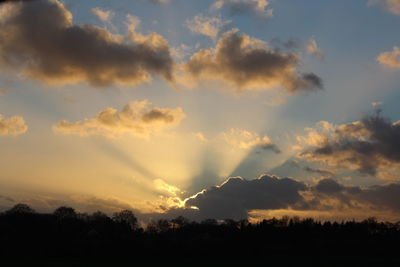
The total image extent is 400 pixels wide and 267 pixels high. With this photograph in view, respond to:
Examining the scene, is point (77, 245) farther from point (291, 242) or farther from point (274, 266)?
point (291, 242)

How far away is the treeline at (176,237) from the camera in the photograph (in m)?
86.6

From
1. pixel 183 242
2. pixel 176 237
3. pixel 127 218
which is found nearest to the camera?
pixel 183 242

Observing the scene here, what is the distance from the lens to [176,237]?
338ft

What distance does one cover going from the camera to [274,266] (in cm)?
7062

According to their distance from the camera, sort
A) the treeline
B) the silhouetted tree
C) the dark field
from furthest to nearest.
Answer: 1. the silhouetted tree
2. the treeline
3. the dark field

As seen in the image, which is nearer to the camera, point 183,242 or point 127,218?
point 183,242

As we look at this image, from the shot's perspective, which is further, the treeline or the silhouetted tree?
the silhouetted tree

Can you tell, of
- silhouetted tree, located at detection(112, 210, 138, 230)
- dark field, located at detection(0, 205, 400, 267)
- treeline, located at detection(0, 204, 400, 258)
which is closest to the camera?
dark field, located at detection(0, 205, 400, 267)

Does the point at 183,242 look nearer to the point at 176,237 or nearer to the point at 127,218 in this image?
the point at 176,237

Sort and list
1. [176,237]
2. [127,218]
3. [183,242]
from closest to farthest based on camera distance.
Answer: [183,242], [176,237], [127,218]

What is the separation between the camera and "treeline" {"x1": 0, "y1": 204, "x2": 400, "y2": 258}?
86562 millimetres

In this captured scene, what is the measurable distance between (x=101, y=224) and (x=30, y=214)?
2208 cm

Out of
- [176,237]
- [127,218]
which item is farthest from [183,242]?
[127,218]

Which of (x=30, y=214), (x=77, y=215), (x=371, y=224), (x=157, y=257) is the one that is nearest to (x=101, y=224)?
(x=77, y=215)
